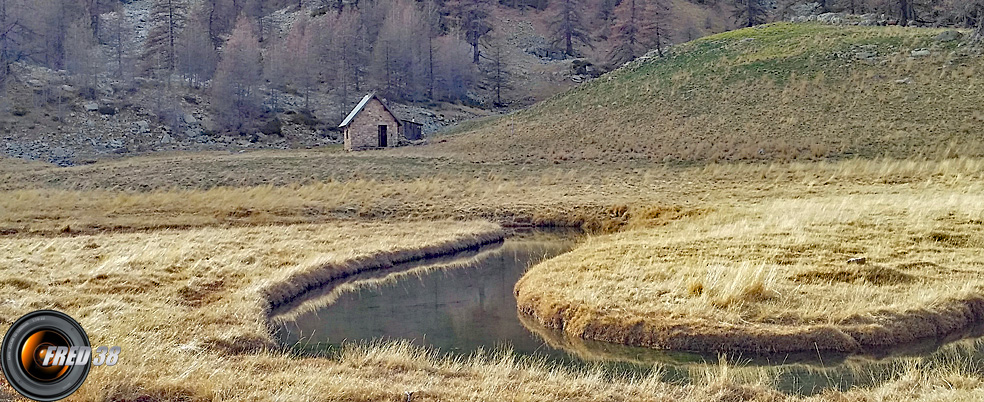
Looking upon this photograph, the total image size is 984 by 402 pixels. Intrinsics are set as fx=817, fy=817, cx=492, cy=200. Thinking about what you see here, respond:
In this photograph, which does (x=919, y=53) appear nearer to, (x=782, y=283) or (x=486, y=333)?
(x=782, y=283)

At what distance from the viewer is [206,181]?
37.1m

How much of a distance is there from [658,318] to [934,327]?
16.0 feet

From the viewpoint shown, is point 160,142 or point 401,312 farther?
point 160,142

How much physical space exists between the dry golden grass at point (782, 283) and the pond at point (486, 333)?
383 millimetres

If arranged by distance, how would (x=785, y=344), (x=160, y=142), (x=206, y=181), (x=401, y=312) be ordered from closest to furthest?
(x=785, y=344)
(x=401, y=312)
(x=206, y=181)
(x=160, y=142)

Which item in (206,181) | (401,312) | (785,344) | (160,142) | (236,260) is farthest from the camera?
(160,142)

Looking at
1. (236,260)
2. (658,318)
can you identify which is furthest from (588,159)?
(658,318)

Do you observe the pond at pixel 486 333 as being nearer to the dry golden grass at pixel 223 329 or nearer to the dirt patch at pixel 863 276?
the dry golden grass at pixel 223 329

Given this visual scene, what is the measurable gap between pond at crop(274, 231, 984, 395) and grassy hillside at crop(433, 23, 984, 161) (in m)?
25.1

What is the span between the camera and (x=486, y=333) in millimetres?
15914

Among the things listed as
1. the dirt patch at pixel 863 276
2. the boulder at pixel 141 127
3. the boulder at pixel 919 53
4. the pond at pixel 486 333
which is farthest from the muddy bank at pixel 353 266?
the boulder at pixel 141 127

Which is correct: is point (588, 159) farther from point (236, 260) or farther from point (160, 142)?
point (160, 142)

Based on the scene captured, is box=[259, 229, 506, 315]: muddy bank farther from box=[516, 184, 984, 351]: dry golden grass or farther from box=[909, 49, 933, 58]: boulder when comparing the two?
box=[909, 49, 933, 58]: boulder

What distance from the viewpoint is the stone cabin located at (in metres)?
56.1
